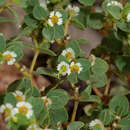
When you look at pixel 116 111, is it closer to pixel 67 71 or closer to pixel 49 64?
pixel 67 71

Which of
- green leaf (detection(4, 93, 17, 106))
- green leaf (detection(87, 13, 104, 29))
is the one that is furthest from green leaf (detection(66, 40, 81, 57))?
green leaf (detection(4, 93, 17, 106))

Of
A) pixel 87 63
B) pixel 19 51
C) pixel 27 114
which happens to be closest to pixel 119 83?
pixel 87 63

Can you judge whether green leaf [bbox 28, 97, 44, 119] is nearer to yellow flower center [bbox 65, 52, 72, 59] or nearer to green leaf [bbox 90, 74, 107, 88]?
yellow flower center [bbox 65, 52, 72, 59]

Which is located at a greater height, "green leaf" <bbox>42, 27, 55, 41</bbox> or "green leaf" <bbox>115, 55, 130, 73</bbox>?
"green leaf" <bbox>42, 27, 55, 41</bbox>

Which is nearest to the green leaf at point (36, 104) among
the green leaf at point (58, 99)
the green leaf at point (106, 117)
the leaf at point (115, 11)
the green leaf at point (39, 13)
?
the green leaf at point (58, 99)

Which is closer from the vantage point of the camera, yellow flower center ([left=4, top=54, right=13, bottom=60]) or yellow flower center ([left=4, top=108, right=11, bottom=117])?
yellow flower center ([left=4, top=108, right=11, bottom=117])

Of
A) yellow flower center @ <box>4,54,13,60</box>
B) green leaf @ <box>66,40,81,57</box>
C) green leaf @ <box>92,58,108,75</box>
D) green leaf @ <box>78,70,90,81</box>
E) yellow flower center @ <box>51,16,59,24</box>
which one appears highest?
yellow flower center @ <box>51,16,59,24</box>

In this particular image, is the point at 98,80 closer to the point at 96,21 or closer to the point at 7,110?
the point at 96,21

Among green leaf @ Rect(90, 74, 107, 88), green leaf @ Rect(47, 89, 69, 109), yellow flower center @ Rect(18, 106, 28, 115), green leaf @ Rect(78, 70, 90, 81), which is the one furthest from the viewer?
green leaf @ Rect(90, 74, 107, 88)
